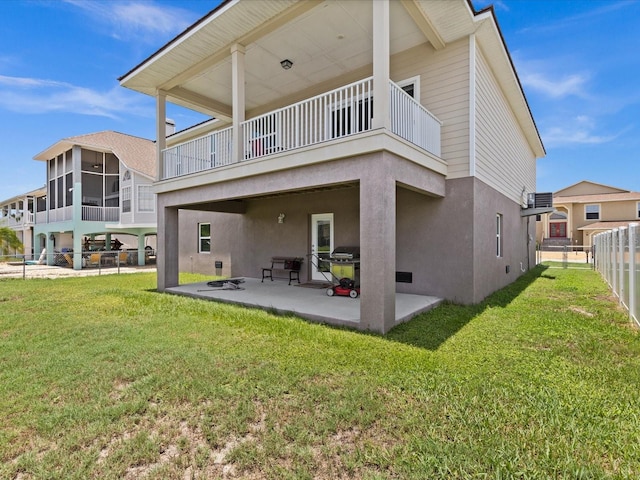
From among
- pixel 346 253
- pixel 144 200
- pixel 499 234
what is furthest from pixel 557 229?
pixel 144 200

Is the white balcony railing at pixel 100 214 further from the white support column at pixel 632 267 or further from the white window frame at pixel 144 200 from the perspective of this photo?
the white support column at pixel 632 267

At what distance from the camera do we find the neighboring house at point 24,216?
2694cm

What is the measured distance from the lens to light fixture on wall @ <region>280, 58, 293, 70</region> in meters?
8.40

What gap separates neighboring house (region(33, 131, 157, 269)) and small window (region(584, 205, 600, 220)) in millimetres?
37307

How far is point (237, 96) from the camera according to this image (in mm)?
7426

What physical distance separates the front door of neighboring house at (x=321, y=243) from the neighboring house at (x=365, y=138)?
5cm

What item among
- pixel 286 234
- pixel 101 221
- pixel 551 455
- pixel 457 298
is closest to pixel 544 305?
pixel 457 298

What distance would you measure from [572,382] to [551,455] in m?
1.52

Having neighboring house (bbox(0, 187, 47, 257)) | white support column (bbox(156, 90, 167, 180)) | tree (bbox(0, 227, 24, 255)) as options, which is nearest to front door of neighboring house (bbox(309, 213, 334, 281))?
white support column (bbox(156, 90, 167, 180))

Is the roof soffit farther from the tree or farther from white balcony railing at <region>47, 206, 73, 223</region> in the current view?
the tree

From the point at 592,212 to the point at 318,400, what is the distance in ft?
126

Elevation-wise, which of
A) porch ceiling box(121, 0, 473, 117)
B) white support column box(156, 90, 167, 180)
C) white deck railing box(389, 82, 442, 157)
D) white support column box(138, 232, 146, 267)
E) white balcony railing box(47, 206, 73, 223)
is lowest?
white support column box(138, 232, 146, 267)

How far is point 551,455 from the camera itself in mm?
2320

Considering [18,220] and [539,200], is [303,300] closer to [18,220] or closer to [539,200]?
[539,200]
